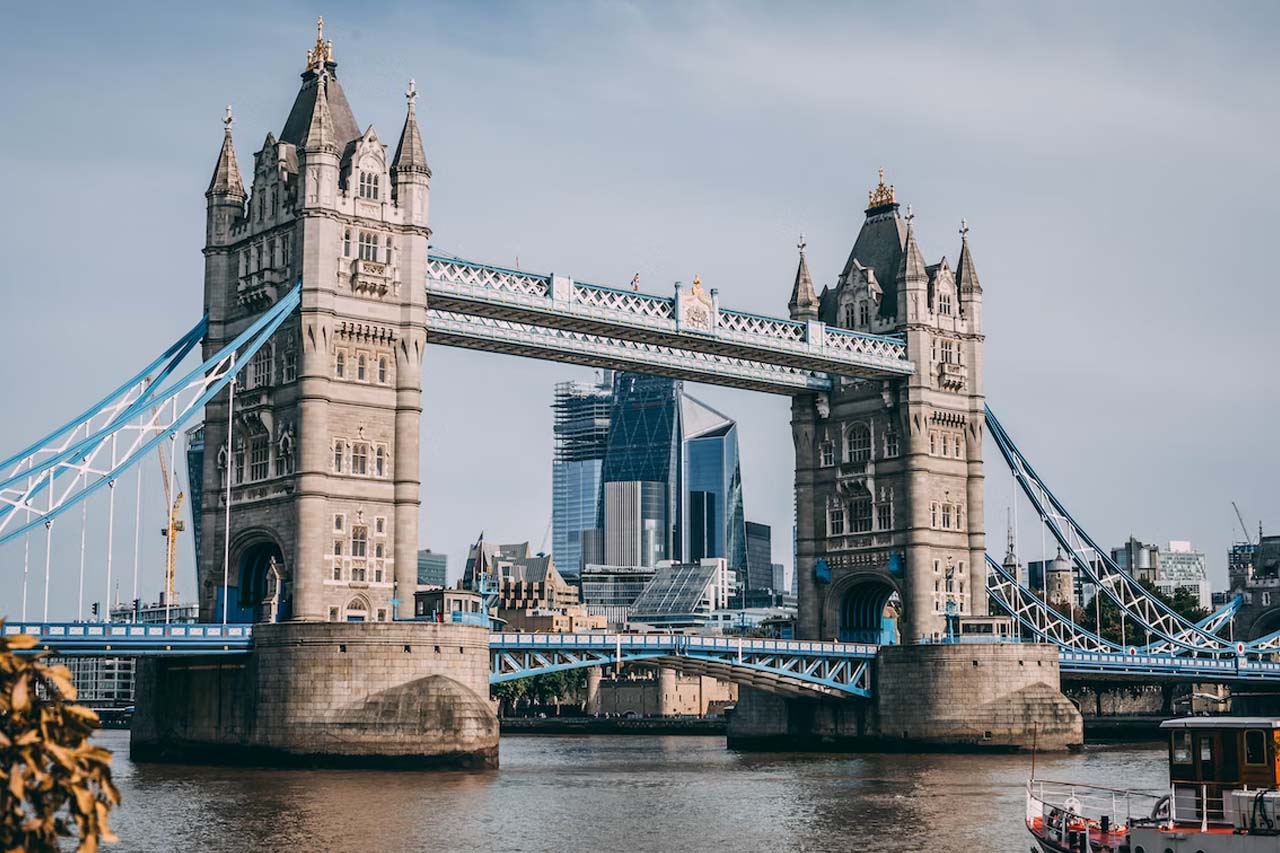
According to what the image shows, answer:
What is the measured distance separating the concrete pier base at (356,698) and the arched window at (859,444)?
35.1 m

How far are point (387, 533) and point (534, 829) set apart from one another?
30.2 meters

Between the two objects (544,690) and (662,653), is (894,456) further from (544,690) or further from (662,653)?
(544,690)

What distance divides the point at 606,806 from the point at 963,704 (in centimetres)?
3855

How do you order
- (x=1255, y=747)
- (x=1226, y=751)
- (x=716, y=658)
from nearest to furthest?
(x=1255, y=747)
(x=1226, y=751)
(x=716, y=658)

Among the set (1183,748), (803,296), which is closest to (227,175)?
(803,296)

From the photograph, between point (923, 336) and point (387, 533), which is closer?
point (387, 533)

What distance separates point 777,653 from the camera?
91.8m

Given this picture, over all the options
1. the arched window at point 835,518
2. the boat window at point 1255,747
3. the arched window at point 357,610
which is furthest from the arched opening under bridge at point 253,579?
the boat window at point 1255,747

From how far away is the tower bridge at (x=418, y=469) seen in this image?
2805 inches

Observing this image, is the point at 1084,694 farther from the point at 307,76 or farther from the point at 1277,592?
the point at 307,76

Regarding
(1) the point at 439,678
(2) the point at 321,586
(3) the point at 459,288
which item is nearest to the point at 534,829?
(1) the point at 439,678

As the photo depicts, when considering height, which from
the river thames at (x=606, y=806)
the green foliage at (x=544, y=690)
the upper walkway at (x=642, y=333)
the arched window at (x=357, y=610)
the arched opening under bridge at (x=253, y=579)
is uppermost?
the upper walkway at (x=642, y=333)

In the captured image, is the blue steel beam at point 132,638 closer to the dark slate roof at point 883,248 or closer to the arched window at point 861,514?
the arched window at point 861,514

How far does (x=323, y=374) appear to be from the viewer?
7612cm
